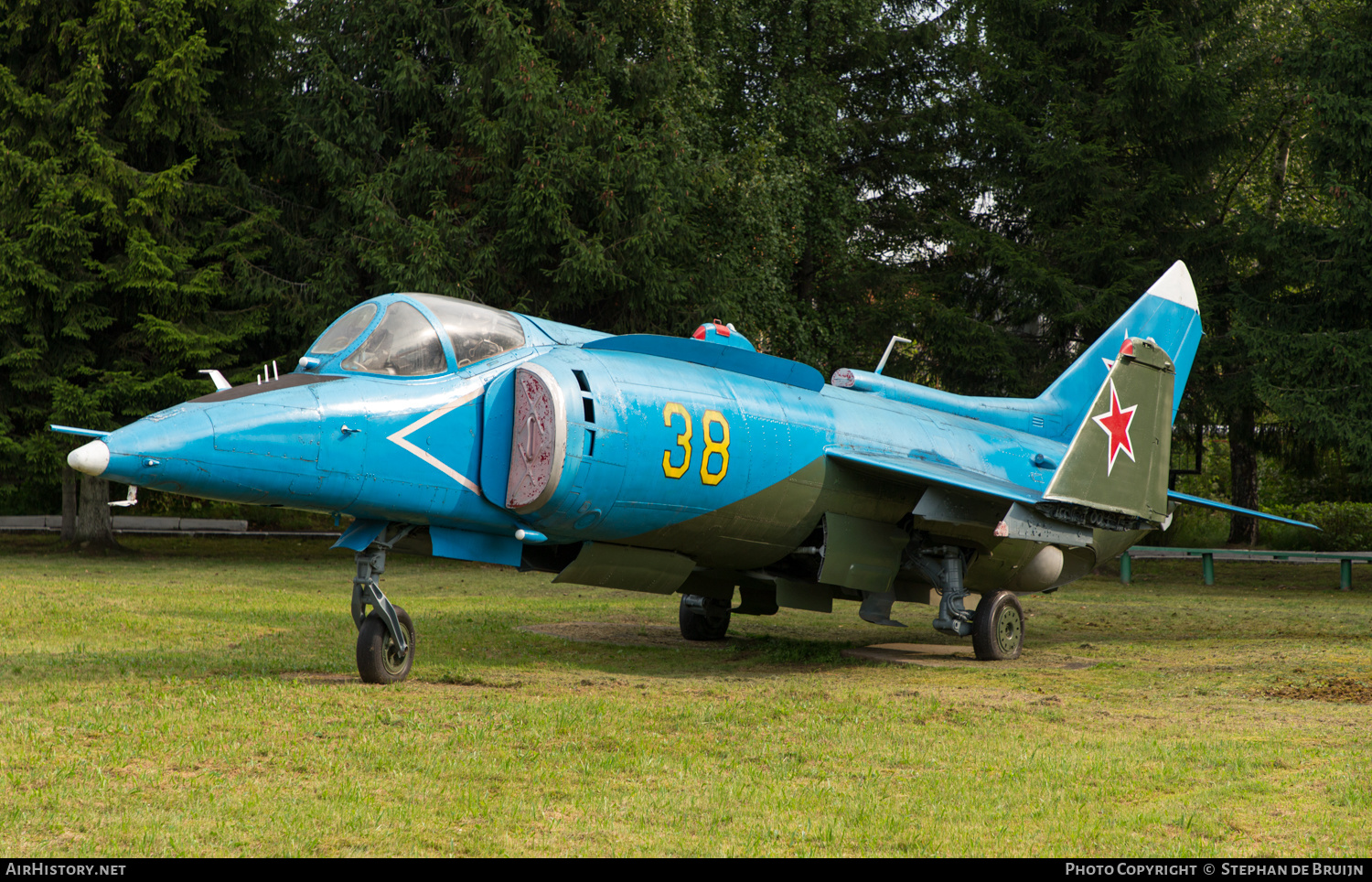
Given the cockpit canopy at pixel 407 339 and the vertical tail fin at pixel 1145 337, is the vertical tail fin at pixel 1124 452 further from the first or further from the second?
the cockpit canopy at pixel 407 339

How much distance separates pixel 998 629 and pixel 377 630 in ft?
22.6

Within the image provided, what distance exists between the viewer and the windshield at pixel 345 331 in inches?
372

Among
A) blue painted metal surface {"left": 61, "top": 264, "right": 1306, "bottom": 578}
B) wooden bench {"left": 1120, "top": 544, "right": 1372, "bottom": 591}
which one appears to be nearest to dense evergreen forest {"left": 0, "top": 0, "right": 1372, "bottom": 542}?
wooden bench {"left": 1120, "top": 544, "right": 1372, "bottom": 591}

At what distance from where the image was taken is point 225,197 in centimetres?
2670

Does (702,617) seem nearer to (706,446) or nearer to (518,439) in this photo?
(706,446)

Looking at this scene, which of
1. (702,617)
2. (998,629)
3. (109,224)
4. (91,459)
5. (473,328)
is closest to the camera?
(91,459)

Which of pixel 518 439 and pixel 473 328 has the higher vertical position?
pixel 473 328

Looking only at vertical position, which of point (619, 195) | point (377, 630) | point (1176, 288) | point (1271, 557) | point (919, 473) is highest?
point (619, 195)

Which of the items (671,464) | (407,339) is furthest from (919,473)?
(407,339)

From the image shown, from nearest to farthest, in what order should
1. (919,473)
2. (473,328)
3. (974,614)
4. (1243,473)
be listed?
(473,328)
(919,473)
(974,614)
(1243,473)

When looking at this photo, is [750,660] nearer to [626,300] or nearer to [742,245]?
[626,300]

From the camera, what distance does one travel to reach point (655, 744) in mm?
7648

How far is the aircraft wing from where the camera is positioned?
38.9 feet

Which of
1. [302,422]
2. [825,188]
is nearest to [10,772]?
[302,422]
